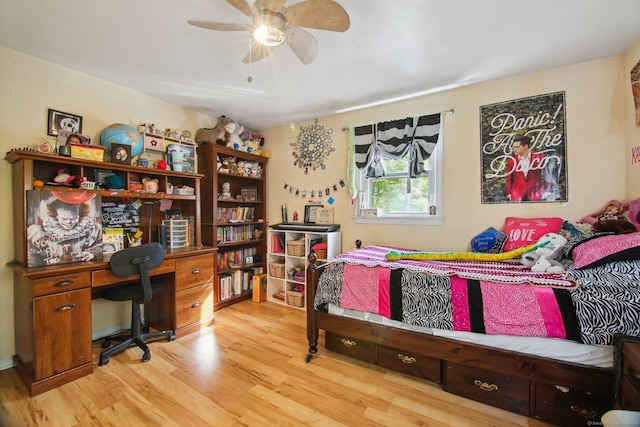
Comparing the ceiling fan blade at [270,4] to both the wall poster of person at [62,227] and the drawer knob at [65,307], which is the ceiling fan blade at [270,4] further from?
the drawer knob at [65,307]

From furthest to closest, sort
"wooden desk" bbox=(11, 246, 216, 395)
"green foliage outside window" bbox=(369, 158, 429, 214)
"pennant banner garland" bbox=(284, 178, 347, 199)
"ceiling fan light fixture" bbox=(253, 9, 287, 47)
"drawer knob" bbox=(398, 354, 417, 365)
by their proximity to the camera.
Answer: "pennant banner garland" bbox=(284, 178, 347, 199) < "green foliage outside window" bbox=(369, 158, 429, 214) < "drawer knob" bbox=(398, 354, 417, 365) < "wooden desk" bbox=(11, 246, 216, 395) < "ceiling fan light fixture" bbox=(253, 9, 287, 47)

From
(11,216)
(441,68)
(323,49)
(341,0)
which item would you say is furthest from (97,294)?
(441,68)

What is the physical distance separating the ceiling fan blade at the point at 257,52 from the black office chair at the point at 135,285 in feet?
5.72

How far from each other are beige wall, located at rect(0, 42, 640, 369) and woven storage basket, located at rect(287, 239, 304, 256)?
83 cm

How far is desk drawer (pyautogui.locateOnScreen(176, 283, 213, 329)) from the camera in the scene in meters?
2.47

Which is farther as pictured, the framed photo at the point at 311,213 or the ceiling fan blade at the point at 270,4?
the framed photo at the point at 311,213

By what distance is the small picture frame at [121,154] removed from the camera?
2.34 metres

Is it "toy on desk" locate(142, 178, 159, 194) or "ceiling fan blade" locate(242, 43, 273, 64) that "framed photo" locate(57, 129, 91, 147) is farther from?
"ceiling fan blade" locate(242, 43, 273, 64)

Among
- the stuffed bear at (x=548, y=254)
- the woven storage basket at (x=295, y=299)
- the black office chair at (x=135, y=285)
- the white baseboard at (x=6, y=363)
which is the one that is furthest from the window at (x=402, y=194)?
the white baseboard at (x=6, y=363)

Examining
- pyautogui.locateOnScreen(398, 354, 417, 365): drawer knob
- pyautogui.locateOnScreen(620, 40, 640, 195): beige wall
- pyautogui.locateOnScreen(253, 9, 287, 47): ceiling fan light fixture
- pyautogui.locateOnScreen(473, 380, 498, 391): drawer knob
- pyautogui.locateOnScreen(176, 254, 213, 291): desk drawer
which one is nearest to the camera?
pyautogui.locateOnScreen(253, 9, 287, 47): ceiling fan light fixture

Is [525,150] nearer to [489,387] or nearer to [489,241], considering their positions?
[489,241]

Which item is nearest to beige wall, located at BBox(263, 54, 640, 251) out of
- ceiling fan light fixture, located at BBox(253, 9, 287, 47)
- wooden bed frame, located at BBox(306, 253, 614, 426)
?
wooden bed frame, located at BBox(306, 253, 614, 426)

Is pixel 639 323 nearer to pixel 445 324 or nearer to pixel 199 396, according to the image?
pixel 445 324

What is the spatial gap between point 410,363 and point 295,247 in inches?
72.1
